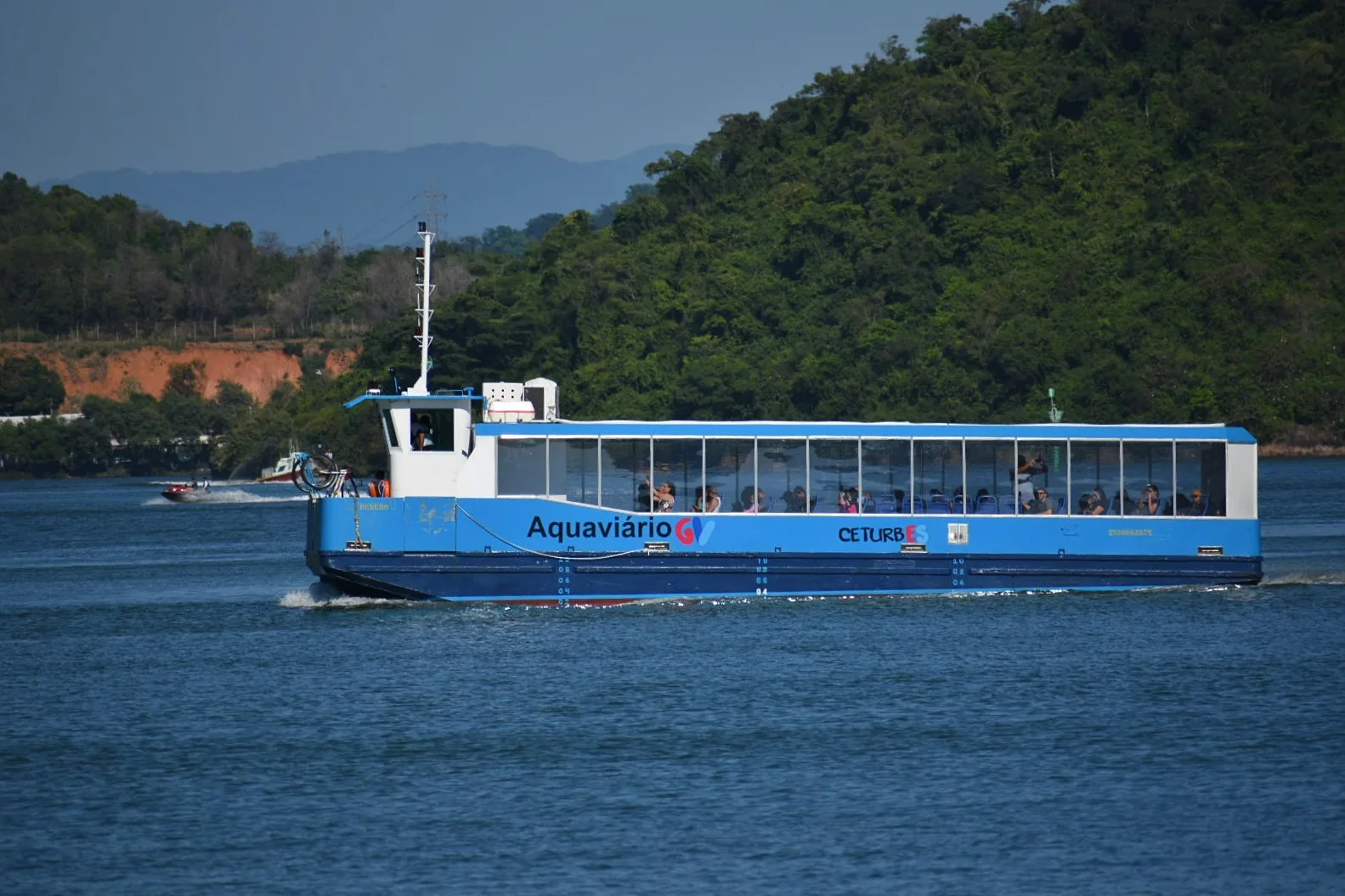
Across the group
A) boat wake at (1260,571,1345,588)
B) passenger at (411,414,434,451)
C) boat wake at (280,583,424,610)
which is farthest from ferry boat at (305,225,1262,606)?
boat wake at (1260,571,1345,588)

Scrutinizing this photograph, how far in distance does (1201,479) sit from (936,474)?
468 cm

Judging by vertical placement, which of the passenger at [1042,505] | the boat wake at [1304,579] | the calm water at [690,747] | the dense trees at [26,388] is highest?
the dense trees at [26,388]

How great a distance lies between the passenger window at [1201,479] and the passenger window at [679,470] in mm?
8327

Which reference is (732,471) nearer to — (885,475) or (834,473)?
(834,473)

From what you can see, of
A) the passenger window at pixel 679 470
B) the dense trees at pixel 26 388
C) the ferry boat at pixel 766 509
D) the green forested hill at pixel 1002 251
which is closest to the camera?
the ferry boat at pixel 766 509

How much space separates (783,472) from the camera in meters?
32.7

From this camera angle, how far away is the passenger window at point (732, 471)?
32344mm

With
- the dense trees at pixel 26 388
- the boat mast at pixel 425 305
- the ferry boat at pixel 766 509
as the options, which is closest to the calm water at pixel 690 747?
the ferry boat at pixel 766 509

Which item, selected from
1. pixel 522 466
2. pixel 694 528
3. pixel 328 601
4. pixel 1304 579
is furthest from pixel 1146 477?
pixel 328 601

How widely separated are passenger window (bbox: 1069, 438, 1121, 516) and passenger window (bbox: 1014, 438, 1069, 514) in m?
0.16

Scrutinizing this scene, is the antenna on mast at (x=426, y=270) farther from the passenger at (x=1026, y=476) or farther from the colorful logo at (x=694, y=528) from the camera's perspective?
the passenger at (x=1026, y=476)

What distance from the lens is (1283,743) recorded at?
21766 millimetres

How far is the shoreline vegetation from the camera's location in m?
94.5

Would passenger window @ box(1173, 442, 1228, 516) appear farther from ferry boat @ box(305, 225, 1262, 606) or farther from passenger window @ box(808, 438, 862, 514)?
passenger window @ box(808, 438, 862, 514)
